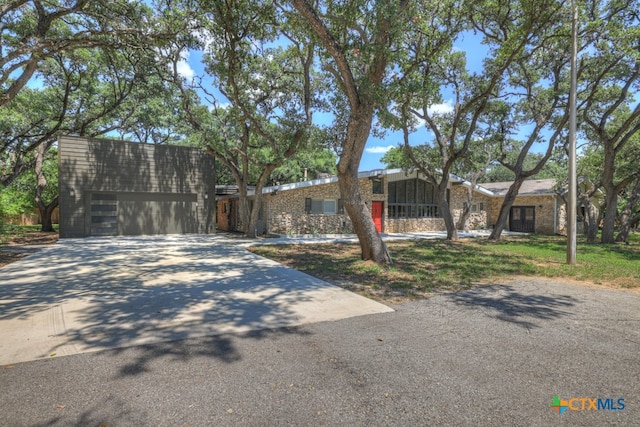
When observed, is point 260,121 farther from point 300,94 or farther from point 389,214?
point 389,214

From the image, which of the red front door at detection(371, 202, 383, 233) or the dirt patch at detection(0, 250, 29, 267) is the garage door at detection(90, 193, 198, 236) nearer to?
the dirt patch at detection(0, 250, 29, 267)

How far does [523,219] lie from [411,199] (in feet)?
27.1

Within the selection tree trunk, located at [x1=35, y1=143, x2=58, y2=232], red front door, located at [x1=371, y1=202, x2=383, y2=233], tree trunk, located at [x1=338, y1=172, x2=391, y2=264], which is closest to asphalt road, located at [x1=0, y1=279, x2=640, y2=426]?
tree trunk, located at [x1=338, y1=172, x2=391, y2=264]

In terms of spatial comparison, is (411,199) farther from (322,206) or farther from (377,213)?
(322,206)

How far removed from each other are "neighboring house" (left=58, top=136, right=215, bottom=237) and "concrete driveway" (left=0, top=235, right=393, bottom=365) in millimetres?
8340

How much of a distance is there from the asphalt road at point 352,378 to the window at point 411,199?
15583 mm

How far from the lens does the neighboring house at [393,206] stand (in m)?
17.0

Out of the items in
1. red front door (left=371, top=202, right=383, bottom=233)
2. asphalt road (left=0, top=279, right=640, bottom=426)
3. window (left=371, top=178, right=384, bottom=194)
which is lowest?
asphalt road (left=0, top=279, right=640, bottom=426)

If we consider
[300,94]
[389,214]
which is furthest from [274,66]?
[389,214]

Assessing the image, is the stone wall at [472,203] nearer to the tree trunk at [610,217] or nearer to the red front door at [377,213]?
the red front door at [377,213]

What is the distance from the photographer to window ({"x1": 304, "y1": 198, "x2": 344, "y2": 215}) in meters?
17.4

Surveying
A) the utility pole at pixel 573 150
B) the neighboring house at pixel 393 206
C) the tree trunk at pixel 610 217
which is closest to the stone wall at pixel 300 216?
the neighboring house at pixel 393 206

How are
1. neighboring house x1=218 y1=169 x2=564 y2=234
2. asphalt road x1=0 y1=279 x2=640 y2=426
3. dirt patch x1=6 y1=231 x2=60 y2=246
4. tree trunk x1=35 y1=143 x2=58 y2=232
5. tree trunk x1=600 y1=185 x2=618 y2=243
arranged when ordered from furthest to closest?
tree trunk x1=35 y1=143 x2=58 y2=232
neighboring house x1=218 y1=169 x2=564 y2=234
tree trunk x1=600 y1=185 x2=618 y2=243
dirt patch x1=6 y1=231 x2=60 y2=246
asphalt road x1=0 y1=279 x2=640 y2=426

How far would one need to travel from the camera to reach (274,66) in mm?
13562
